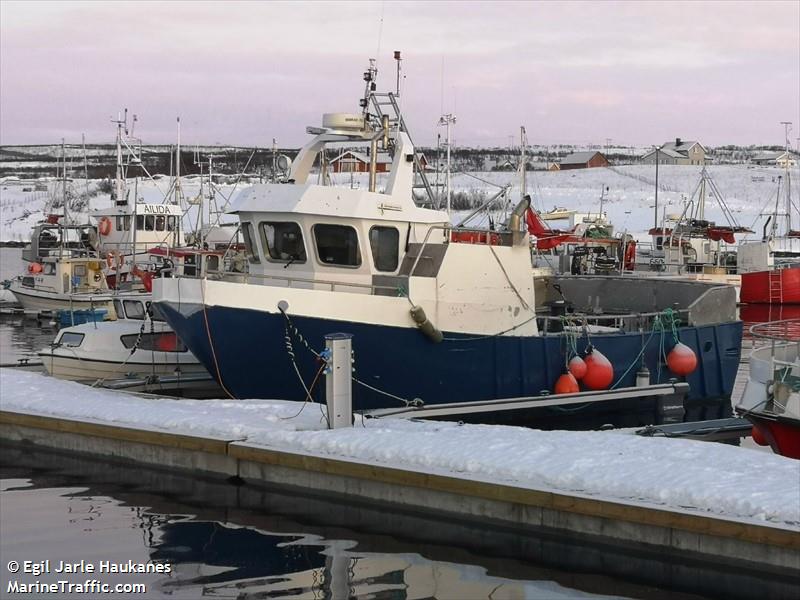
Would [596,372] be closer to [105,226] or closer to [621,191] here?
[105,226]

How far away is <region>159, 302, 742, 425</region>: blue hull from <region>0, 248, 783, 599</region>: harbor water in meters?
3.04

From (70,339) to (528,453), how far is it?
11.8 m

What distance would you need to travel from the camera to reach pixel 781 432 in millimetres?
13336

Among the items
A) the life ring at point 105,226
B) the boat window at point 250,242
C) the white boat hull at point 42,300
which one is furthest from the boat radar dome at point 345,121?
the life ring at point 105,226

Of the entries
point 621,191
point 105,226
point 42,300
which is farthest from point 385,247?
point 621,191

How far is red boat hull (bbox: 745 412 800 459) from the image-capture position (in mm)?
13172

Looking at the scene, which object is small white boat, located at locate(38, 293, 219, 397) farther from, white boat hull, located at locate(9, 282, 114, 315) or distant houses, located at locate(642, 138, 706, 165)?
distant houses, located at locate(642, 138, 706, 165)

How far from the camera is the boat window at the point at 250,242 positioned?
17.4 meters

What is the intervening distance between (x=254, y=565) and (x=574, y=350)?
923 cm

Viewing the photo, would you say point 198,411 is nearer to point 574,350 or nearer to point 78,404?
point 78,404

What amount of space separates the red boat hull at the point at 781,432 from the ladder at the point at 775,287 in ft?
123

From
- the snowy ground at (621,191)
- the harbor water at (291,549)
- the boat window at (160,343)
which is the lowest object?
the harbor water at (291,549)

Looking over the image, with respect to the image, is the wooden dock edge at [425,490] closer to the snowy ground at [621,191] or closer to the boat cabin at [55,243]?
the boat cabin at [55,243]

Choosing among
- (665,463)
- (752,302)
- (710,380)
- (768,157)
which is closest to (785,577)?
(665,463)
